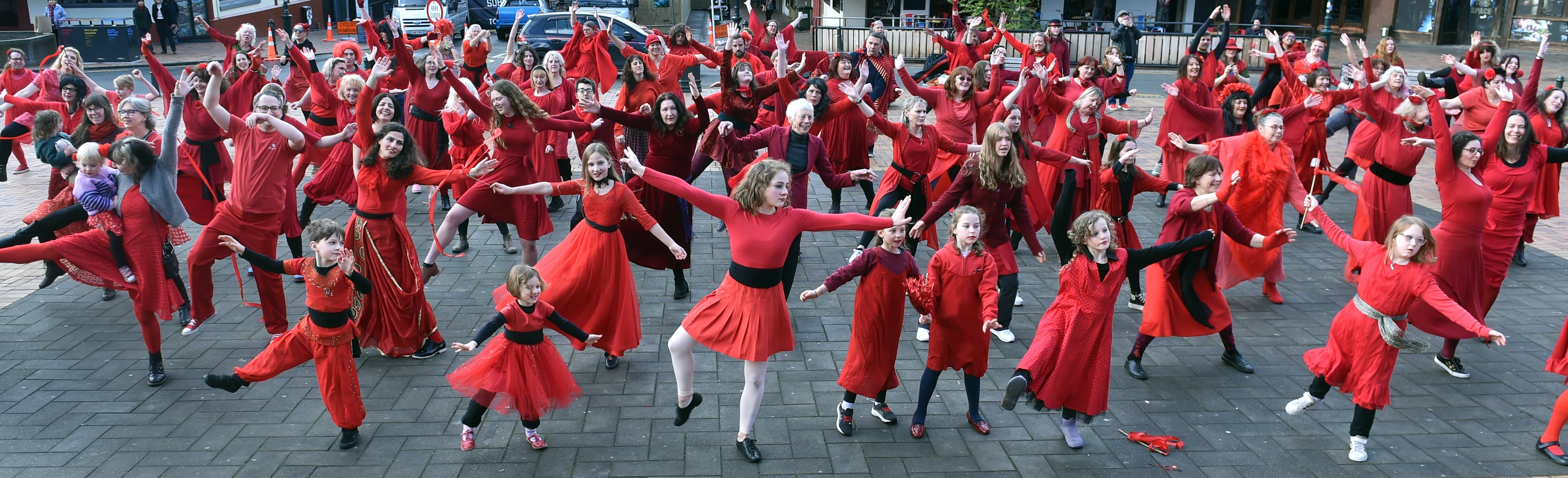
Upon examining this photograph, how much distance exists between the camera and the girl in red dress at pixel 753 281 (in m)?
4.94

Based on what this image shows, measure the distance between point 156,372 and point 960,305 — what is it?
474 centimetres

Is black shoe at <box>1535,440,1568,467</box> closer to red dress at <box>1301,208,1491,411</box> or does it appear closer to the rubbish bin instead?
red dress at <box>1301,208,1491,411</box>

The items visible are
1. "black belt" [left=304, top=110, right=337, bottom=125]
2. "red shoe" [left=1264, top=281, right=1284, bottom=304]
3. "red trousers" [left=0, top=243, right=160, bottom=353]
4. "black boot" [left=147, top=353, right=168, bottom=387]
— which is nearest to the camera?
"red trousers" [left=0, top=243, right=160, bottom=353]

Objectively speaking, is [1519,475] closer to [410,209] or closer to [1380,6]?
[410,209]

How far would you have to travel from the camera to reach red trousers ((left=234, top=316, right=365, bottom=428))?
511 cm

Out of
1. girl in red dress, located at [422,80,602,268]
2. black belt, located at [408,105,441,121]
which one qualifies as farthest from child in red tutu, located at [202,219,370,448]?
black belt, located at [408,105,441,121]

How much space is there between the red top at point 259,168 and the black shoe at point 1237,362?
6239 mm

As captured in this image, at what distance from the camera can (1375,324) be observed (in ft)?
17.0

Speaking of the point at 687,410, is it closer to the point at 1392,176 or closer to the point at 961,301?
the point at 961,301

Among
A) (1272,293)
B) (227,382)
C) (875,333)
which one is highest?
(875,333)

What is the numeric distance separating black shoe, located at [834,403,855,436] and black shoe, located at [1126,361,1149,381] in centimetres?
197

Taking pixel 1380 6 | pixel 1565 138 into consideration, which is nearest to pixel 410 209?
pixel 1565 138

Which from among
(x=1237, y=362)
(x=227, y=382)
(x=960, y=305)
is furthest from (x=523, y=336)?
(x=1237, y=362)

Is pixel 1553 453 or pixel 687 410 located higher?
pixel 687 410
